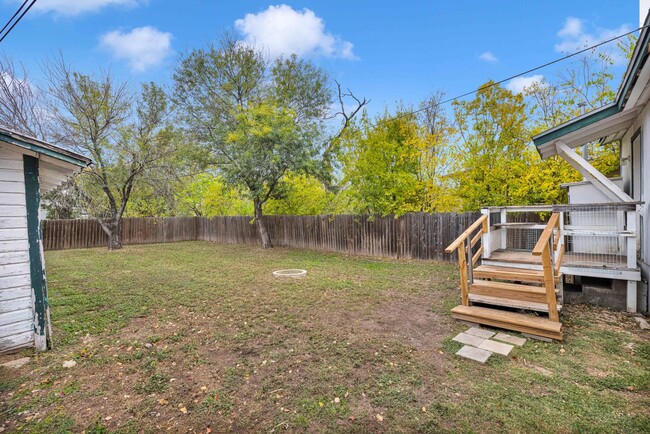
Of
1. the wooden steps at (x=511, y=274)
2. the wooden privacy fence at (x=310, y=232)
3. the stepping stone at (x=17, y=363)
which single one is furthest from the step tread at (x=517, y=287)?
the stepping stone at (x=17, y=363)

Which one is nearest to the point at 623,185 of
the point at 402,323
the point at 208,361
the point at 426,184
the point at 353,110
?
the point at 426,184

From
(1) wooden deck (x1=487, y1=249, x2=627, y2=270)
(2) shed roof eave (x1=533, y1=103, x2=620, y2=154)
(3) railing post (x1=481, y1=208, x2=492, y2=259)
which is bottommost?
(1) wooden deck (x1=487, y1=249, x2=627, y2=270)

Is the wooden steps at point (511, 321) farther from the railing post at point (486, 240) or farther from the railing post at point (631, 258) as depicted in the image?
the railing post at point (631, 258)

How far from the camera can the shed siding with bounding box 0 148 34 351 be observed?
10.7 feet

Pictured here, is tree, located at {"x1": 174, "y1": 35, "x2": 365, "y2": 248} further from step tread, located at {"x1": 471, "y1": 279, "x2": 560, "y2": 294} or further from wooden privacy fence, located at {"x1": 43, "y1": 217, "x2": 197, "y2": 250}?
step tread, located at {"x1": 471, "y1": 279, "x2": 560, "y2": 294}

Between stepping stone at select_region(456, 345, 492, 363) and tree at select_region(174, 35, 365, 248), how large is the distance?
323 inches

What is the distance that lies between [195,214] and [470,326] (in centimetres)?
1986

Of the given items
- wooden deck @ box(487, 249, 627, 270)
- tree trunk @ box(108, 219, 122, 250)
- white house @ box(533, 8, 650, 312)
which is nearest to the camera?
white house @ box(533, 8, 650, 312)

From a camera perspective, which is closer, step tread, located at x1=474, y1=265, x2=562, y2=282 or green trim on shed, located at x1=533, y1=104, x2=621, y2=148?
step tread, located at x1=474, y1=265, x2=562, y2=282

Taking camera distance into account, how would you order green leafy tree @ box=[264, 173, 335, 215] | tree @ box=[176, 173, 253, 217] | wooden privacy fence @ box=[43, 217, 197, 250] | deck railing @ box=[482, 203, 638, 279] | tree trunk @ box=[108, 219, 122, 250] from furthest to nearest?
tree @ box=[176, 173, 253, 217], wooden privacy fence @ box=[43, 217, 197, 250], green leafy tree @ box=[264, 173, 335, 215], tree trunk @ box=[108, 219, 122, 250], deck railing @ box=[482, 203, 638, 279]

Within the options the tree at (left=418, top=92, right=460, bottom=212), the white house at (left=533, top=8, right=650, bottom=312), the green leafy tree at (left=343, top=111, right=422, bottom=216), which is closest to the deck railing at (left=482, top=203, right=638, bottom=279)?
the white house at (left=533, top=8, right=650, bottom=312)

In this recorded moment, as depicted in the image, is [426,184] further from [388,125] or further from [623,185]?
[623,185]

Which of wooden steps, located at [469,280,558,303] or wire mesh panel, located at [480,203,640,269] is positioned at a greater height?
wire mesh panel, located at [480,203,640,269]

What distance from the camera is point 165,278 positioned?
23.9ft
